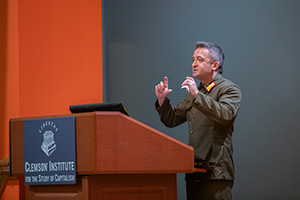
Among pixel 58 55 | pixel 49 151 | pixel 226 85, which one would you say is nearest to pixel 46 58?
pixel 58 55

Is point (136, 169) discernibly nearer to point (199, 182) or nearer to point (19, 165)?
point (19, 165)

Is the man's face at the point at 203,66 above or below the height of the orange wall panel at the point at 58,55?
below

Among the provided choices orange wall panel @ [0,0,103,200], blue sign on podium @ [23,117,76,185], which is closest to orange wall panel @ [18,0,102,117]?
orange wall panel @ [0,0,103,200]

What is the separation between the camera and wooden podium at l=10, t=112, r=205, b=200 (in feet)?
5.41

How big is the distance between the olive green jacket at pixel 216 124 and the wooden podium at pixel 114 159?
0.42 m

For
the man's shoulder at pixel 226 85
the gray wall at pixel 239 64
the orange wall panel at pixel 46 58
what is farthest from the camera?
the gray wall at pixel 239 64

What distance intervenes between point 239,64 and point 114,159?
Result: 2188 millimetres

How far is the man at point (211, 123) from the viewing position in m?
2.15

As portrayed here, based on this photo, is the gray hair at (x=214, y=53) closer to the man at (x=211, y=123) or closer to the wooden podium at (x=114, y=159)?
the man at (x=211, y=123)

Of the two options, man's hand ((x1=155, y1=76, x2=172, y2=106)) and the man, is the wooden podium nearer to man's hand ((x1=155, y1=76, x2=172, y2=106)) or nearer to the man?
the man

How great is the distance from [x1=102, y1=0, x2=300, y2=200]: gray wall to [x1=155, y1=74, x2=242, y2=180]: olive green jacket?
1.16 meters

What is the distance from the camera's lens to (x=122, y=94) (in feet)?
12.8

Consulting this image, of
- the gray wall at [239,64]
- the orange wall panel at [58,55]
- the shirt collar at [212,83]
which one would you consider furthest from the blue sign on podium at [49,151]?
the gray wall at [239,64]

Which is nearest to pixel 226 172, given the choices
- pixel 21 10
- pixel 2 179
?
pixel 2 179
